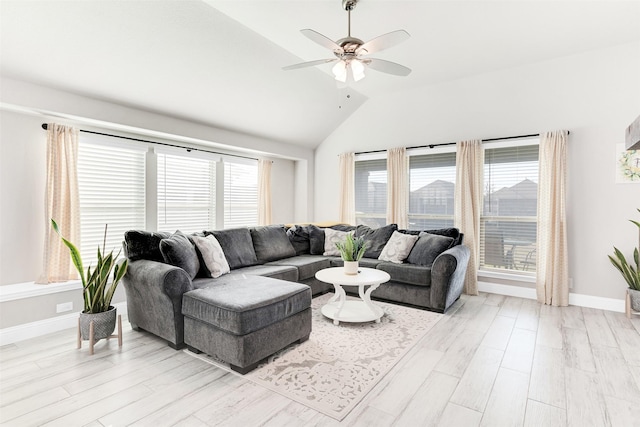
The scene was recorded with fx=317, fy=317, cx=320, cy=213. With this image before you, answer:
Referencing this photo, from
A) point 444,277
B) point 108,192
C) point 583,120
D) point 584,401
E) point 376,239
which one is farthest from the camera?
point 376,239

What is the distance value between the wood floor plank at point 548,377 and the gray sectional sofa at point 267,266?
1090 mm

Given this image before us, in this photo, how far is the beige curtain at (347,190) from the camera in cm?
590

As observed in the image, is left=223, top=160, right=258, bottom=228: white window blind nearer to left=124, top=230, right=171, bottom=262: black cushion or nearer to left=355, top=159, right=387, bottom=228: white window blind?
left=355, top=159, right=387, bottom=228: white window blind

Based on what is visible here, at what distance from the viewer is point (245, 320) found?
237 centimetres

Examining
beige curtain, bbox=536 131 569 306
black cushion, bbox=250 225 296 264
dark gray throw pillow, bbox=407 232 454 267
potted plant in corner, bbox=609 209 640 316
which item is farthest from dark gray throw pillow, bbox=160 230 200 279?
potted plant in corner, bbox=609 209 640 316

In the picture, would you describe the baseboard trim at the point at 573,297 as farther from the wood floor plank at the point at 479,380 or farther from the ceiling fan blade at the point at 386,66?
the ceiling fan blade at the point at 386,66

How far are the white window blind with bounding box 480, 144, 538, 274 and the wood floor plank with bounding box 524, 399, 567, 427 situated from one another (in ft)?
9.33

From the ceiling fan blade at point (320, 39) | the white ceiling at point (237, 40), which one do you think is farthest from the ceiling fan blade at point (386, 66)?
the white ceiling at point (237, 40)

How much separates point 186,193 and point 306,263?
82.1 inches

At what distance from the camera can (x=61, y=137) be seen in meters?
3.36

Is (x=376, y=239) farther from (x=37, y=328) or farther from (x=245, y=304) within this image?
(x=37, y=328)

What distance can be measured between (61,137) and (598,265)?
633cm

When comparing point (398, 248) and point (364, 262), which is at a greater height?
point (398, 248)

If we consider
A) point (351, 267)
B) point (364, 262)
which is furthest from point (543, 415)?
point (364, 262)
